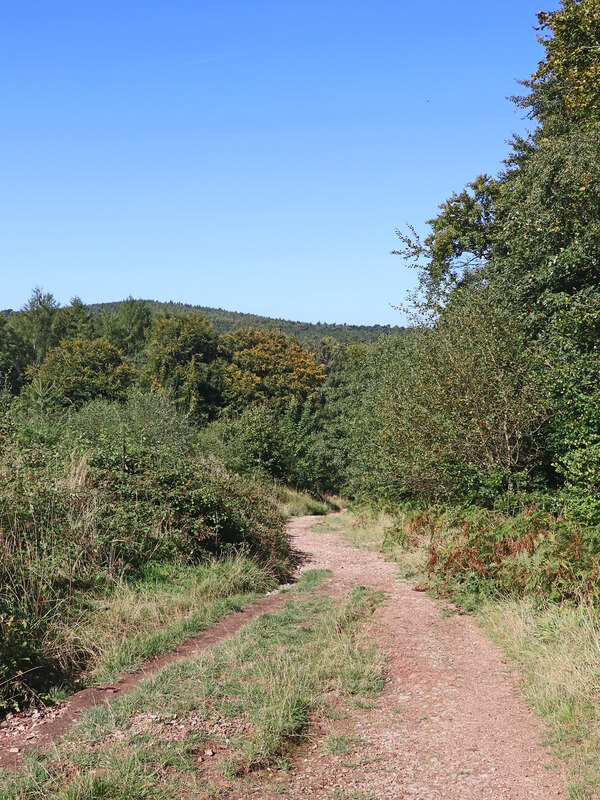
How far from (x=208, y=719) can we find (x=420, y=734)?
68.1 inches

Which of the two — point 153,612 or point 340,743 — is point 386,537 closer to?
point 153,612

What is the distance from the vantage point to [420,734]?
16.2 ft

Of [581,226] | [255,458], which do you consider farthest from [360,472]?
[581,226]

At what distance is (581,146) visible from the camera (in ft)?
41.9

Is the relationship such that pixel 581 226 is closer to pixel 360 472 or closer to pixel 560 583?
pixel 560 583

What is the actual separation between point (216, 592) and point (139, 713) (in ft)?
12.3

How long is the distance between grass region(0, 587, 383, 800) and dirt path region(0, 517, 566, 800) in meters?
0.21

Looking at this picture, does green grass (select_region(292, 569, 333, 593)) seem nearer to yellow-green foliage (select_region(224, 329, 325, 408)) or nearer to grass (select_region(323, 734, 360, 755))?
grass (select_region(323, 734, 360, 755))

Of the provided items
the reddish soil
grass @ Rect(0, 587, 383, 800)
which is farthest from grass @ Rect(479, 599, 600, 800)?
the reddish soil

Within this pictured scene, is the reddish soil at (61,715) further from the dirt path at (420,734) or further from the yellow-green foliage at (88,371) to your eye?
the yellow-green foliage at (88,371)

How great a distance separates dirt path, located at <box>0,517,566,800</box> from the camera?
13.6ft

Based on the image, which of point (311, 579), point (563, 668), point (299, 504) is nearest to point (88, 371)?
point (299, 504)

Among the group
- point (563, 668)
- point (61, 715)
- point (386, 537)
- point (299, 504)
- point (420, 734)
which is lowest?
point (299, 504)

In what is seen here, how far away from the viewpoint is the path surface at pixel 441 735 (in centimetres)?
413
